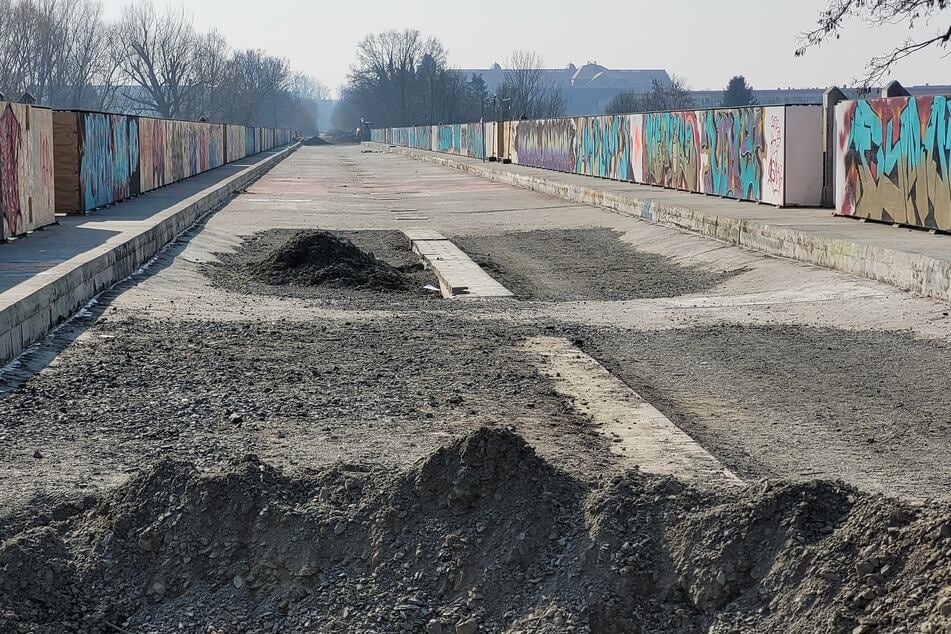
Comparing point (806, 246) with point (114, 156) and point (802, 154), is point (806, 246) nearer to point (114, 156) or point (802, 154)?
point (802, 154)

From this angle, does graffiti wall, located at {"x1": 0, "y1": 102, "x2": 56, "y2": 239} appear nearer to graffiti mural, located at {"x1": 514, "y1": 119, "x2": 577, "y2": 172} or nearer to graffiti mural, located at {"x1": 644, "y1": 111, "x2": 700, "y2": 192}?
graffiti mural, located at {"x1": 644, "y1": 111, "x2": 700, "y2": 192}

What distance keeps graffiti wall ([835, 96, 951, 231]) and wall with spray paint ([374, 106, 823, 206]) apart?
5.77ft

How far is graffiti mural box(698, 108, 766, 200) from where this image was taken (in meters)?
21.6

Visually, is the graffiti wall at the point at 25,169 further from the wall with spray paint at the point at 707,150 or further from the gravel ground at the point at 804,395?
the wall with spray paint at the point at 707,150

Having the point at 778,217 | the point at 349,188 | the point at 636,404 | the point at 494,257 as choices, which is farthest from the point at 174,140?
the point at 636,404

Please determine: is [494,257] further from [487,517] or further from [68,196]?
[487,517]

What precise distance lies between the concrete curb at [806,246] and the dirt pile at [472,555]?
24.1ft

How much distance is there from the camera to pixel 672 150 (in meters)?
27.2

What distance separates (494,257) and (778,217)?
13.6 feet

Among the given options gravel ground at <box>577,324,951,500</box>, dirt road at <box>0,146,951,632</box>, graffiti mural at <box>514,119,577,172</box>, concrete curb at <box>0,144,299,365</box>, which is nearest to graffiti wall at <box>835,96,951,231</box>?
dirt road at <box>0,146,951,632</box>

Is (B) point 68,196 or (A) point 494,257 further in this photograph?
(B) point 68,196

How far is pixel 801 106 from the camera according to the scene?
19.9m

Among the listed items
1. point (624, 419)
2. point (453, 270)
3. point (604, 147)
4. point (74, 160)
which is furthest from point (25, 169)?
point (604, 147)

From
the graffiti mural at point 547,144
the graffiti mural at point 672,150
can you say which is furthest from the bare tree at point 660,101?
the graffiti mural at point 672,150
